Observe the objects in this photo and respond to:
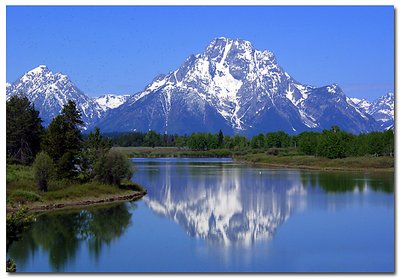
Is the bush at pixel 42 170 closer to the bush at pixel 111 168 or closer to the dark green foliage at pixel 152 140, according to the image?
the bush at pixel 111 168

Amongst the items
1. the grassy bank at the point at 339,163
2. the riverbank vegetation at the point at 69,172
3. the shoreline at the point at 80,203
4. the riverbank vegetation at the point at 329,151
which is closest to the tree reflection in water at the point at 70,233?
the shoreline at the point at 80,203

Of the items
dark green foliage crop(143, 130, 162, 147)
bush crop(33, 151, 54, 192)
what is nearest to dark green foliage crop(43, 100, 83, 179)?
bush crop(33, 151, 54, 192)

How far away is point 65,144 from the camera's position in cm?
4525

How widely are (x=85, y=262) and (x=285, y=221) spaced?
14026 millimetres

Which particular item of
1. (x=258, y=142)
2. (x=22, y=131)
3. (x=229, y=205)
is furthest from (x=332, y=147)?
(x=258, y=142)

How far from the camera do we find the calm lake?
908 inches

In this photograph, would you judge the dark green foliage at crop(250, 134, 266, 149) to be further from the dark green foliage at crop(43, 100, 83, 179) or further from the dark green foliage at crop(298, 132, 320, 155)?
the dark green foliage at crop(43, 100, 83, 179)

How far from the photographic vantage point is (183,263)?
75.4ft

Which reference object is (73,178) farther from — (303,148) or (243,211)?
(303,148)

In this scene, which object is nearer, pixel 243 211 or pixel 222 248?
pixel 222 248

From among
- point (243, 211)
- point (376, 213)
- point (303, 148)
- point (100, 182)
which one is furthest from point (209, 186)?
point (303, 148)

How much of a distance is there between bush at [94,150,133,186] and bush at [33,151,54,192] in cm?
627

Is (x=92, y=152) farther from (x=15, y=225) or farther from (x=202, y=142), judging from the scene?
(x=202, y=142)

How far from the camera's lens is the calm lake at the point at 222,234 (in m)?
23.1
